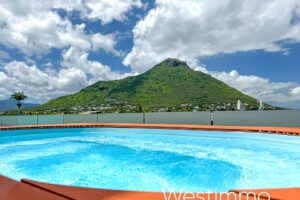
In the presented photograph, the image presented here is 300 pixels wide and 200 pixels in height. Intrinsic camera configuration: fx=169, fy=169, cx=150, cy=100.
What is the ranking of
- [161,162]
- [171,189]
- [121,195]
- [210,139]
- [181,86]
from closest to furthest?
1. [121,195]
2. [171,189]
3. [161,162]
4. [210,139]
5. [181,86]

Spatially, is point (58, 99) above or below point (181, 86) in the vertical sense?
below

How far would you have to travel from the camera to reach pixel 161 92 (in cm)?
6128

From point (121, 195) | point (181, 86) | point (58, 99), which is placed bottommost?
point (121, 195)

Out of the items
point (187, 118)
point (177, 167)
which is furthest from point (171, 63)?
point (177, 167)

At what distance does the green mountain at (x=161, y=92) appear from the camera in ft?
179

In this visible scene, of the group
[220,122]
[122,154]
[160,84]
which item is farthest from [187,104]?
[122,154]

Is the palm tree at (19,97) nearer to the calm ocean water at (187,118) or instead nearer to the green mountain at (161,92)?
the green mountain at (161,92)

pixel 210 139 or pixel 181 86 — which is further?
pixel 181 86

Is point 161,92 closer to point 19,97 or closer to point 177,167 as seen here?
point 19,97

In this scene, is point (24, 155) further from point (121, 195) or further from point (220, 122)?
point (220, 122)

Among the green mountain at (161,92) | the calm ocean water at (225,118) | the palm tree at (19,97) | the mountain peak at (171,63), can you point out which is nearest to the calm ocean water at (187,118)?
the calm ocean water at (225,118)

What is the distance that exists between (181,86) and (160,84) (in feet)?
26.9

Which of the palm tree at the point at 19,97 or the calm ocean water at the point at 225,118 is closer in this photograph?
the calm ocean water at the point at 225,118

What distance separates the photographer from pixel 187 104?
170ft
